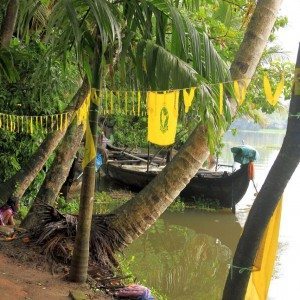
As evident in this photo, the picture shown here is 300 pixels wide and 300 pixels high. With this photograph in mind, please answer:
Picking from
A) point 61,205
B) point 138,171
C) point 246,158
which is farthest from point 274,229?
point 138,171

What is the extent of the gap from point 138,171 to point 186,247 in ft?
13.8

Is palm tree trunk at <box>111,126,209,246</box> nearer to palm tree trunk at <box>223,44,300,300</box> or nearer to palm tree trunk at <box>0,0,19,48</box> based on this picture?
palm tree trunk at <box>223,44,300,300</box>

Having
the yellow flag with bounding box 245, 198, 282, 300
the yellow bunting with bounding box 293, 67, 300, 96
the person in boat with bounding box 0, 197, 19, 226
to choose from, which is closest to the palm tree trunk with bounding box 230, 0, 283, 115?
the yellow flag with bounding box 245, 198, 282, 300

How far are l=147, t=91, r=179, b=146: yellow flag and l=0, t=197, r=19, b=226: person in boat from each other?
11.7ft

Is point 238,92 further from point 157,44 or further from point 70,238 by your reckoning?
point 70,238

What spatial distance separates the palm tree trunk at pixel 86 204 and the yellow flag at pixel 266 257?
1.72 metres

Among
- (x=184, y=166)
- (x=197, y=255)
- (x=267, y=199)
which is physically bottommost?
(x=197, y=255)

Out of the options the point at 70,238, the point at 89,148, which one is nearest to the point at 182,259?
the point at 70,238

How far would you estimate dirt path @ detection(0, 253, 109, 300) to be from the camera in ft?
12.7

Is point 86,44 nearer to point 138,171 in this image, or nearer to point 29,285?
point 29,285

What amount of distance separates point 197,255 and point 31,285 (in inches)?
194

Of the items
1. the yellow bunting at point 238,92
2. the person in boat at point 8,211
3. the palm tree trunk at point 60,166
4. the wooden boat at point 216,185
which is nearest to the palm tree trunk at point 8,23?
the palm tree trunk at point 60,166

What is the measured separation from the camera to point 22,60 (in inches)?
271

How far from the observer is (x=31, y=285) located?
4141mm
